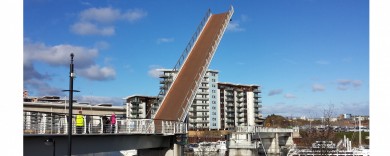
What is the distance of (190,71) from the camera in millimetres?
33156

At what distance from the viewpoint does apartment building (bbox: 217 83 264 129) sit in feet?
309

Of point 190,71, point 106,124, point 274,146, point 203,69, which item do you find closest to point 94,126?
point 106,124

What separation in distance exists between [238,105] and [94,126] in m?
82.5

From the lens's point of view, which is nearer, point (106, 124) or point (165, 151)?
point (106, 124)

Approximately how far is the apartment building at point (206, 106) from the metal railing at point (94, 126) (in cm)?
5857

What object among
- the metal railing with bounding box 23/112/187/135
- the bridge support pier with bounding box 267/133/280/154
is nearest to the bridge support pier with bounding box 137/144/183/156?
→ the metal railing with bounding box 23/112/187/135

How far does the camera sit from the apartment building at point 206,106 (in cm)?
8556

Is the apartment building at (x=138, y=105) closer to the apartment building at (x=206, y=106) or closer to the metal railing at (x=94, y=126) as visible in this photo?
the apartment building at (x=206, y=106)

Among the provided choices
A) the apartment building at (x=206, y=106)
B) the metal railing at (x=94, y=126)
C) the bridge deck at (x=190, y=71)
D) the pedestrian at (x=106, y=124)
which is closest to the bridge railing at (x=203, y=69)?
the bridge deck at (x=190, y=71)

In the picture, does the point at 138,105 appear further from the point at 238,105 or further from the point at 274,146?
the point at 274,146

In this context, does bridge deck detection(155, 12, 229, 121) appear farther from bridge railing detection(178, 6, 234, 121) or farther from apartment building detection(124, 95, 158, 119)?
apartment building detection(124, 95, 158, 119)
